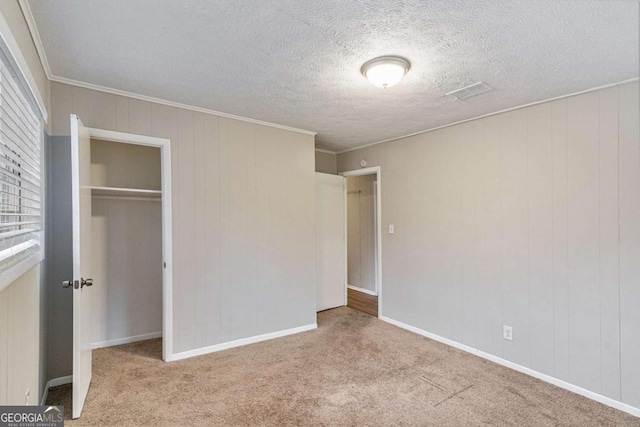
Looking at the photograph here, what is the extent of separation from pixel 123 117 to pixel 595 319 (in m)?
4.11

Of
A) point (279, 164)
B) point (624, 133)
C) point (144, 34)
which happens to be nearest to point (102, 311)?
point (279, 164)

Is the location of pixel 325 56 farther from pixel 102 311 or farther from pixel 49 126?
pixel 102 311

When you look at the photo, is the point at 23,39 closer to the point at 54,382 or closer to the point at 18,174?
the point at 18,174

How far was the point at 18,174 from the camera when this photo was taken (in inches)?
66.2

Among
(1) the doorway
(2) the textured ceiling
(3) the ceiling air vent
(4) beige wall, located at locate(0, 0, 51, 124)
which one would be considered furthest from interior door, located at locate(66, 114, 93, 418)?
(1) the doorway

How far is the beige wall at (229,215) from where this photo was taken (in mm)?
2922

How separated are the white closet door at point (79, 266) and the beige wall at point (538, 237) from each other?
3.20 m

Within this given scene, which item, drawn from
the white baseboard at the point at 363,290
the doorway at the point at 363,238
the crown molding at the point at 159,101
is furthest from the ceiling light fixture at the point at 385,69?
the white baseboard at the point at 363,290

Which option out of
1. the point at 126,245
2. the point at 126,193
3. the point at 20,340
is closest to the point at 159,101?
the point at 126,193

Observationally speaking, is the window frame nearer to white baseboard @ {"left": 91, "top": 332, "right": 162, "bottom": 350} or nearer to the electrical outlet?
white baseboard @ {"left": 91, "top": 332, "right": 162, "bottom": 350}

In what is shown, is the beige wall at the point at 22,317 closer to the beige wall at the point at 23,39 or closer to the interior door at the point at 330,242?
the beige wall at the point at 23,39

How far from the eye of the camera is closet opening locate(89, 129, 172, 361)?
3.31 metres

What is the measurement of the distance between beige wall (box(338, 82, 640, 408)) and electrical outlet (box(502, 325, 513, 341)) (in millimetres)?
37

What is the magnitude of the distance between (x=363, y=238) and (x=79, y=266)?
176 inches
